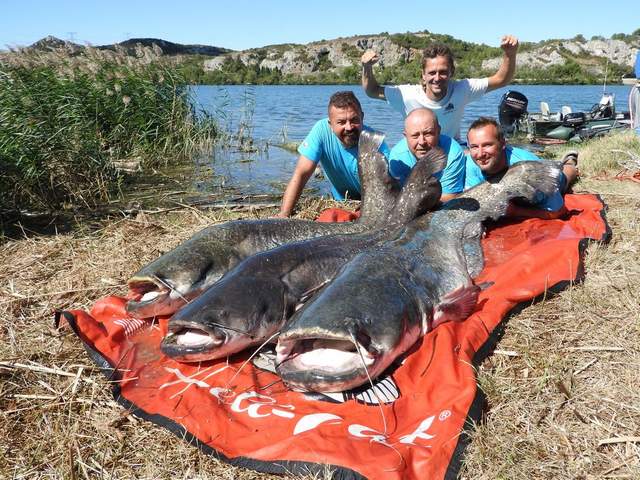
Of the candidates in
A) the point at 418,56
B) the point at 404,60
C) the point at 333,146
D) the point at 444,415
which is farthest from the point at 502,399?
the point at 418,56

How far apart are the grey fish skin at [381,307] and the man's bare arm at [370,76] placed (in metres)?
2.87

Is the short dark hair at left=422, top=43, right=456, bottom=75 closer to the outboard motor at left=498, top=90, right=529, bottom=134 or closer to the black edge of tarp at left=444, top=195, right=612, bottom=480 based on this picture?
the black edge of tarp at left=444, top=195, right=612, bottom=480

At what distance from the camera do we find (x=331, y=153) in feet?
20.9

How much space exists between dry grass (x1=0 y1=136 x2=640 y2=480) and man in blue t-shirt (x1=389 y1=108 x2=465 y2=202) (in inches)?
67.3

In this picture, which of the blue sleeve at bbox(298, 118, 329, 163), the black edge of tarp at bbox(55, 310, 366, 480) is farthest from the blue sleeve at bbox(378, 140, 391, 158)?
the black edge of tarp at bbox(55, 310, 366, 480)

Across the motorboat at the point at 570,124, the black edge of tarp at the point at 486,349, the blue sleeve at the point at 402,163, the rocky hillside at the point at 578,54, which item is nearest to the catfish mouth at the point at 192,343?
the black edge of tarp at the point at 486,349

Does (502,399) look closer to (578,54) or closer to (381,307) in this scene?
(381,307)

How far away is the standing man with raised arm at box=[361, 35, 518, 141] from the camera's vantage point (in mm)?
6531

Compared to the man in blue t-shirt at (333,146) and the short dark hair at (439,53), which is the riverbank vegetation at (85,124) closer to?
the man in blue t-shirt at (333,146)

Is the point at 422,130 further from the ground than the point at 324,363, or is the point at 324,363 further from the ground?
the point at 422,130

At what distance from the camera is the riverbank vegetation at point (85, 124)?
7090 millimetres

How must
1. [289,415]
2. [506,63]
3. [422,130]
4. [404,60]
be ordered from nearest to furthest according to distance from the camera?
[289,415]
[422,130]
[506,63]
[404,60]

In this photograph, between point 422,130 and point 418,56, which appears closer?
point 422,130

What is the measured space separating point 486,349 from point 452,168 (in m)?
2.91
